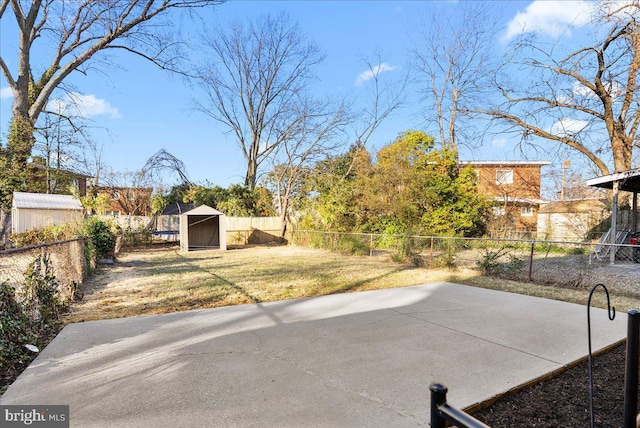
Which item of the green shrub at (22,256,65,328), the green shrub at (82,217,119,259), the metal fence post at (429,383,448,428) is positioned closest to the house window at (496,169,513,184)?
the green shrub at (82,217,119,259)

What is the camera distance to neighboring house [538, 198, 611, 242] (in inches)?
685

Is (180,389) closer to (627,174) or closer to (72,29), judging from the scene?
(627,174)

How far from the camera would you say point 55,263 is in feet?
18.2

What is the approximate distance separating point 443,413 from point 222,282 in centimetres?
711

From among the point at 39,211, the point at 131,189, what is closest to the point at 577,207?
the point at 39,211

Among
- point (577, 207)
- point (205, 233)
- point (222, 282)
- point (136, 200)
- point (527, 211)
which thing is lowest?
point (222, 282)

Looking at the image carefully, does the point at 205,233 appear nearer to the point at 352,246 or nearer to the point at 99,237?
the point at 99,237

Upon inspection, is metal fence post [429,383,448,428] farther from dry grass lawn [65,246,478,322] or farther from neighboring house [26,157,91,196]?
neighboring house [26,157,91,196]

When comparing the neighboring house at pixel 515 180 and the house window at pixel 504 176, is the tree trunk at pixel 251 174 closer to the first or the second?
the neighboring house at pixel 515 180

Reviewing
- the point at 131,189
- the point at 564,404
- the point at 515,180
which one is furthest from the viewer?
the point at 131,189

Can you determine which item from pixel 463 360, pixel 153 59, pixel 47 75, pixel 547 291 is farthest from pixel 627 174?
pixel 47 75

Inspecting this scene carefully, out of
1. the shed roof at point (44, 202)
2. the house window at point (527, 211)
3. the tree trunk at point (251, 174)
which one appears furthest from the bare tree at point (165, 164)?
the house window at point (527, 211)

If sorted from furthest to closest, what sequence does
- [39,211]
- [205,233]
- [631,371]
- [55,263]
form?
1. [205,233]
2. [39,211]
3. [55,263]
4. [631,371]

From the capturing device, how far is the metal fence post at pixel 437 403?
0.95 meters
